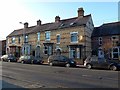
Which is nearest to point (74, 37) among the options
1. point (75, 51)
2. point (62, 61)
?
point (75, 51)

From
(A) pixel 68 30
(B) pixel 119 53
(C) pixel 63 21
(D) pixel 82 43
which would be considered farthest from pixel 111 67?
(C) pixel 63 21

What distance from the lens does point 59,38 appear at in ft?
153

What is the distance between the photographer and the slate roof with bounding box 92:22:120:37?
134ft

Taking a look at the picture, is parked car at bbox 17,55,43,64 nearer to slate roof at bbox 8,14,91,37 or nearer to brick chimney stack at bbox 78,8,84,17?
slate roof at bbox 8,14,91,37

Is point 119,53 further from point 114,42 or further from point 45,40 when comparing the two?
point 45,40

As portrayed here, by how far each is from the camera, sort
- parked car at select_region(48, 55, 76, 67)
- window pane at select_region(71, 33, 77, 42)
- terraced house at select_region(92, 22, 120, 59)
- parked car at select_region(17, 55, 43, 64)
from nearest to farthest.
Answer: parked car at select_region(48, 55, 76, 67), parked car at select_region(17, 55, 43, 64), terraced house at select_region(92, 22, 120, 59), window pane at select_region(71, 33, 77, 42)

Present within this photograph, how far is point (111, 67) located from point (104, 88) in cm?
1457

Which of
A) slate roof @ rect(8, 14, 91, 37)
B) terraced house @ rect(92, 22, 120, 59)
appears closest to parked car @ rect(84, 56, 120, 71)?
terraced house @ rect(92, 22, 120, 59)

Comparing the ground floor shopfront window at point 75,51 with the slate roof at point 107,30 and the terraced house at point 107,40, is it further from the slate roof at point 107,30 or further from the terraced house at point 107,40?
the slate roof at point 107,30

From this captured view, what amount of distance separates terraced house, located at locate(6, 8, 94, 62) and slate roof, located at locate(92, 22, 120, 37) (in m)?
1.28

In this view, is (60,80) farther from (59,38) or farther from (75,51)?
(59,38)

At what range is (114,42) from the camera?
39938 millimetres

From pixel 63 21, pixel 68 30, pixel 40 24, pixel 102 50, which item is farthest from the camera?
pixel 40 24

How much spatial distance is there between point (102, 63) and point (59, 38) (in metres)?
19.8
